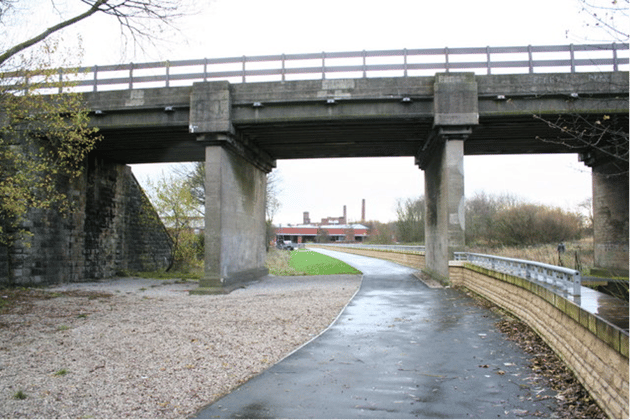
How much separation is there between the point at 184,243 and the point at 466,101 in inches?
683

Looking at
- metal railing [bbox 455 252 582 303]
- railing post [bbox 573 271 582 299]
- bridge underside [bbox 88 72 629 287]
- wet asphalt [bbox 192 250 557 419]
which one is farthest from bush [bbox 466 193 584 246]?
railing post [bbox 573 271 582 299]

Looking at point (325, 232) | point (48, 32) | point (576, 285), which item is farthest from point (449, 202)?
point (325, 232)

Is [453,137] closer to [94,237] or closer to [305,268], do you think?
[94,237]

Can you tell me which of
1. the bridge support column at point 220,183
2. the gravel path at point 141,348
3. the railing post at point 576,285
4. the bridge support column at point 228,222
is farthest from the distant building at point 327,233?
the railing post at point 576,285

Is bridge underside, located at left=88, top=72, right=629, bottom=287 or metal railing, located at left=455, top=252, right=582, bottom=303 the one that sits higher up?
bridge underside, located at left=88, top=72, right=629, bottom=287

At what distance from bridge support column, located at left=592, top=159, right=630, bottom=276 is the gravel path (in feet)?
45.3

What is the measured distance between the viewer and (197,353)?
25.4 feet

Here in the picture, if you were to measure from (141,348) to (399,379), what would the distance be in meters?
4.70

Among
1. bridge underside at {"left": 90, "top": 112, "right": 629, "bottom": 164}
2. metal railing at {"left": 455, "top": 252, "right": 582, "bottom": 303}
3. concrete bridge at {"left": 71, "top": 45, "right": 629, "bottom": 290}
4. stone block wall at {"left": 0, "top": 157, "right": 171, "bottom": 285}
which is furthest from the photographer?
stone block wall at {"left": 0, "top": 157, "right": 171, "bottom": 285}

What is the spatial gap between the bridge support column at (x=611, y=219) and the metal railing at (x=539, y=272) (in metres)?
8.93

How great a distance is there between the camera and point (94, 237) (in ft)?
74.6

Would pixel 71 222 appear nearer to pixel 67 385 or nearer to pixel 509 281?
pixel 67 385

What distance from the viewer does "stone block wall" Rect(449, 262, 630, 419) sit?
14.0 ft

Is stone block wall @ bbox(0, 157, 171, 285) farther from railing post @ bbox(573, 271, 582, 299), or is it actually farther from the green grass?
railing post @ bbox(573, 271, 582, 299)
